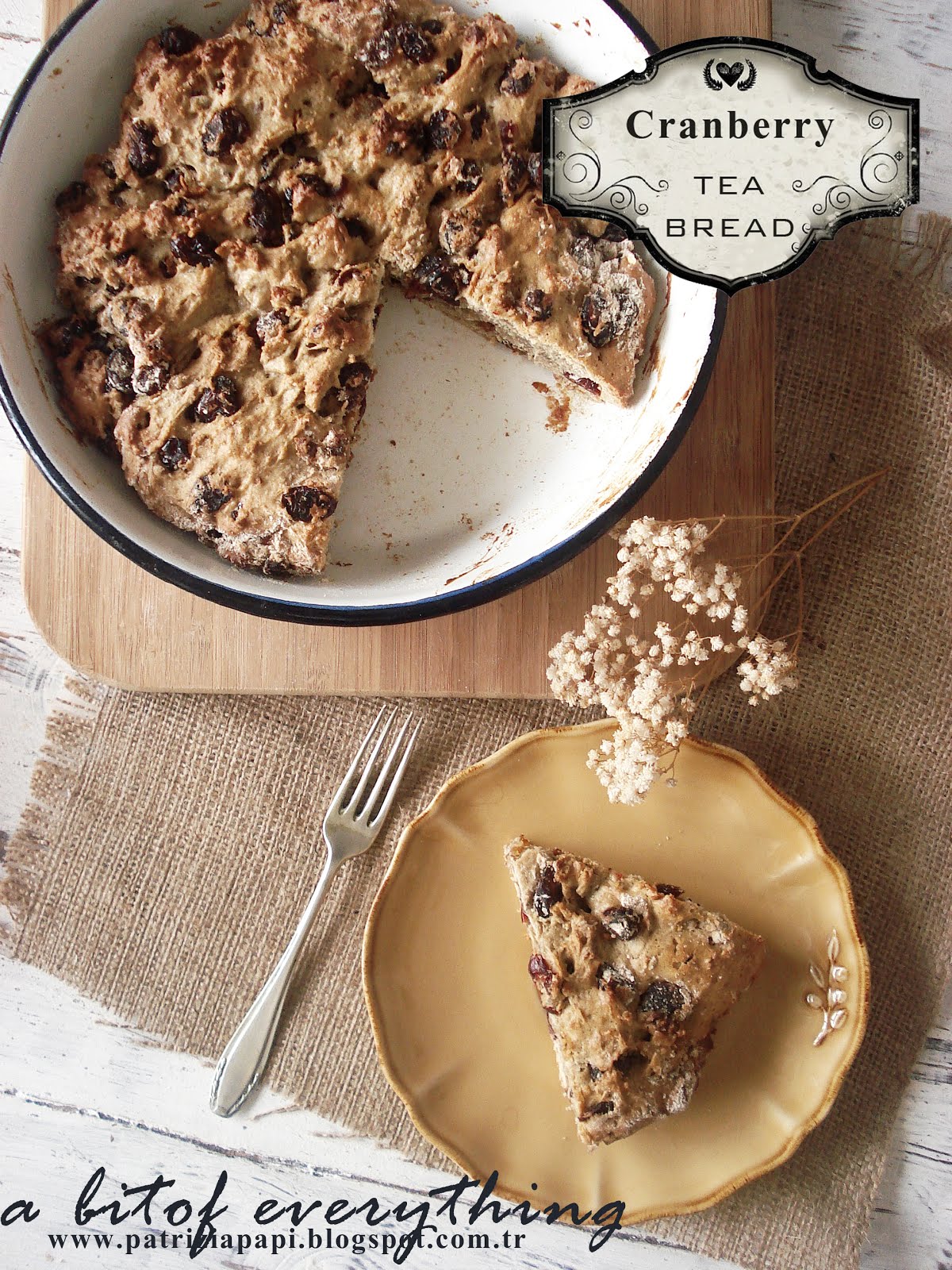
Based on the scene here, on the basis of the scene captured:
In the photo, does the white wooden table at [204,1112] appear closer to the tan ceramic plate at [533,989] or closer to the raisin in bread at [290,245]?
the tan ceramic plate at [533,989]

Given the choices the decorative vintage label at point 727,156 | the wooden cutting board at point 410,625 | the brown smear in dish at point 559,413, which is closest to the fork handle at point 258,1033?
the wooden cutting board at point 410,625

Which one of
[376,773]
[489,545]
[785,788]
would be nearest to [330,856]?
[376,773]

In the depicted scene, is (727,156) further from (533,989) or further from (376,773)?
(533,989)

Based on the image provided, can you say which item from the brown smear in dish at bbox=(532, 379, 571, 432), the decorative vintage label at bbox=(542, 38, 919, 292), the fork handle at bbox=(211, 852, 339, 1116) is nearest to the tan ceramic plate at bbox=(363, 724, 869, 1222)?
the fork handle at bbox=(211, 852, 339, 1116)

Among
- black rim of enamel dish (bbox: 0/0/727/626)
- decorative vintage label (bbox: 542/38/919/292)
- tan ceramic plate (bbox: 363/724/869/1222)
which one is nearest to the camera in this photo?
black rim of enamel dish (bbox: 0/0/727/626)

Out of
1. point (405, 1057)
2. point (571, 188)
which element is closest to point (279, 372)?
point (571, 188)

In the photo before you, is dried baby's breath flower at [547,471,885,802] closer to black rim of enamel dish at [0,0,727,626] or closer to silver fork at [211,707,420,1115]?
black rim of enamel dish at [0,0,727,626]
